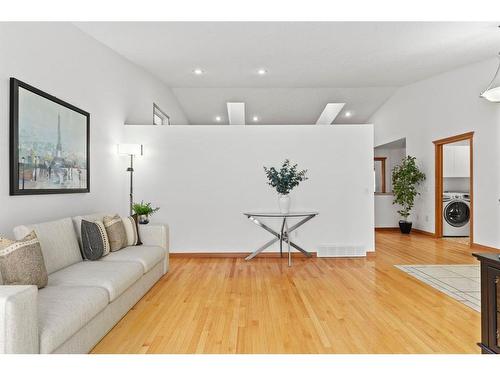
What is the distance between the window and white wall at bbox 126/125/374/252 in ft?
4.12

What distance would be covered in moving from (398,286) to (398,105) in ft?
18.4

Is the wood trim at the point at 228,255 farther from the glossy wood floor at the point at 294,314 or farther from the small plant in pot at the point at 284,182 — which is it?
the small plant in pot at the point at 284,182

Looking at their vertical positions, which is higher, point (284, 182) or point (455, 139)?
point (455, 139)

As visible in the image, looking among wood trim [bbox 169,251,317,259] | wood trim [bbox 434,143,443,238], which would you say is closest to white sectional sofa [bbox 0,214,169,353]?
wood trim [bbox 169,251,317,259]

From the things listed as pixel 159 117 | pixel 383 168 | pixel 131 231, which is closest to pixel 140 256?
pixel 131 231

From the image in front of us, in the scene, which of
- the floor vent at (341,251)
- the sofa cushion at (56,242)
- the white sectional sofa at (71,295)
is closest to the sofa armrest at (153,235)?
the white sectional sofa at (71,295)

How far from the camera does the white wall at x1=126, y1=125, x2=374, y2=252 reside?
212 inches

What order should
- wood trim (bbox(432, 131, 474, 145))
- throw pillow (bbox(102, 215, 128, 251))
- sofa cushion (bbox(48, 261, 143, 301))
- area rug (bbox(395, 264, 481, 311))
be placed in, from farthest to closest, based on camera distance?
wood trim (bbox(432, 131, 474, 145))
throw pillow (bbox(102, 215, 128, 251))
area rug (bbox(395, 264, 481, 311))
sofa cushion (bbox(48, 261, 143, 301))

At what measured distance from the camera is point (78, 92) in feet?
12.8

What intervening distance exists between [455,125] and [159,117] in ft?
17.9

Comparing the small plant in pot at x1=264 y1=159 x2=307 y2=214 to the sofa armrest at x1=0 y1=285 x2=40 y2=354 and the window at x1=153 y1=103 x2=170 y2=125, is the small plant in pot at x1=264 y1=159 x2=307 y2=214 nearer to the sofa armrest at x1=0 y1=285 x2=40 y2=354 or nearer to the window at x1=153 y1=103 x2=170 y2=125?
the window at x1=153 y1=103 x2=170 y2=125

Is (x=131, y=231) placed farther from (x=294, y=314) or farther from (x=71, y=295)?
(x=294, y=314)
